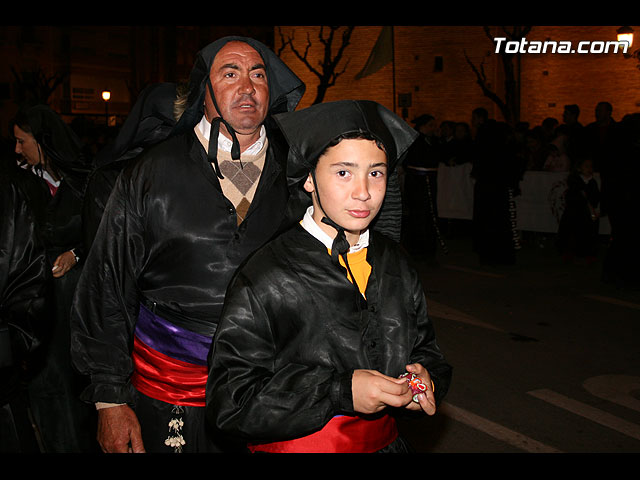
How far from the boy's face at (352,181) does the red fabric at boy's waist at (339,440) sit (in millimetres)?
610

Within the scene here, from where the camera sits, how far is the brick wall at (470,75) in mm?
23547

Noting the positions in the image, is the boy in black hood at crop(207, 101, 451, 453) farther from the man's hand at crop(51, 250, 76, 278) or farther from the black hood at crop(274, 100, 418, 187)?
the man's hand at crop(51, 250, 76, 278)

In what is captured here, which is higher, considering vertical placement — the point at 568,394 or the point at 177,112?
the point at 177,112

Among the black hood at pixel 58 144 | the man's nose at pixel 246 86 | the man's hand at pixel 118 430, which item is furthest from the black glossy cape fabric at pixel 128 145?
the black hood at pixel 58 144

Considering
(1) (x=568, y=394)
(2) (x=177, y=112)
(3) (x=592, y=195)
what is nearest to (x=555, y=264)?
(3) (x=592, y=195)

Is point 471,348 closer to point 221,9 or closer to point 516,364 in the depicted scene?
point 516,364

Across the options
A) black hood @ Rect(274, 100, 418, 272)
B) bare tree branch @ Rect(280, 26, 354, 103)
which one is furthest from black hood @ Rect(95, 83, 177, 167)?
bare tree branch @ Rect(280, 26, 354, 103)

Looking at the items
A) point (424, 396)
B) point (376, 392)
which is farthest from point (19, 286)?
point (424, 396)

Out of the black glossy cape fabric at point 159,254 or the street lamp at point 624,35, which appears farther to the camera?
the street lamp at point 624,35

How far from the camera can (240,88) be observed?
297 centimetres

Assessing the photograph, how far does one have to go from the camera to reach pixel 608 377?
5973 mm

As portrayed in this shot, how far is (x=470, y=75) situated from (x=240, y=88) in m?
25.6

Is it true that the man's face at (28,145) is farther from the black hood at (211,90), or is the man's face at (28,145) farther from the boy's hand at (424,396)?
the boy's hand at (424,396)

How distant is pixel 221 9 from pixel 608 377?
19.4 ft
